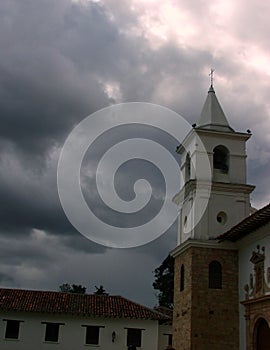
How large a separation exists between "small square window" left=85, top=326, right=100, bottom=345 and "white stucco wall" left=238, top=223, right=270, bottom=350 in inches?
465

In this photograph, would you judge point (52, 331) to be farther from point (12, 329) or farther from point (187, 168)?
point (187, 168)

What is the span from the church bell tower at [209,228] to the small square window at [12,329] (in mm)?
10970

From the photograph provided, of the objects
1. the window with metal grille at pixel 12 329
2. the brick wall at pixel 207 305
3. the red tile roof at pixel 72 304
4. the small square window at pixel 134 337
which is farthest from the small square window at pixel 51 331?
the brick wall at pixel 207 305

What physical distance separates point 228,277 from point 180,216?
392cm

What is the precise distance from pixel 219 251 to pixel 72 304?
1220 cm

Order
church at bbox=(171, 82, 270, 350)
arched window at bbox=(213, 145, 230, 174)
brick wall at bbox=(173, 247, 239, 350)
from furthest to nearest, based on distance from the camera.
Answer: arched window at bbox=(213, 145, 230, 174)
brick wall at bbox=(173, 247, 239, 350)
church at bbox=(171, 82, 270, 350)

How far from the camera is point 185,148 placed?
22688mm

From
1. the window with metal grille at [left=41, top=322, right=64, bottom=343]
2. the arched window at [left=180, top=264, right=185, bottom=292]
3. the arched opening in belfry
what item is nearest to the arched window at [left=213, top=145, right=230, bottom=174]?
the arched opening in belfry

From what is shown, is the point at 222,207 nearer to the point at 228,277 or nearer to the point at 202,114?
the point at 228,277

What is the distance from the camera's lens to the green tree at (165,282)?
143 ft

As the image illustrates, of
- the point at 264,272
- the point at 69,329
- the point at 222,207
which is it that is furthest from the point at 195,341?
the point at 69,329

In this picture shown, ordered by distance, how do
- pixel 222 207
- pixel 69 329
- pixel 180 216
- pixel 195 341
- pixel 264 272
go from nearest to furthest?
pixel 264 272 → pixel 195 341 → pixel 222 207 → pixel 180 216 → pixel 69 329

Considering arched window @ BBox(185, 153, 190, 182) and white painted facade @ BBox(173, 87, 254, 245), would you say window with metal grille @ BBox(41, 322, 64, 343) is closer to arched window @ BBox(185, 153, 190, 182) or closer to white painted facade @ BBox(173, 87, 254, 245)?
white painted facade @ BBox(173, 87, 254, 245)

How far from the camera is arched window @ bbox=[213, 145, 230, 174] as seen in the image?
70.2ft
